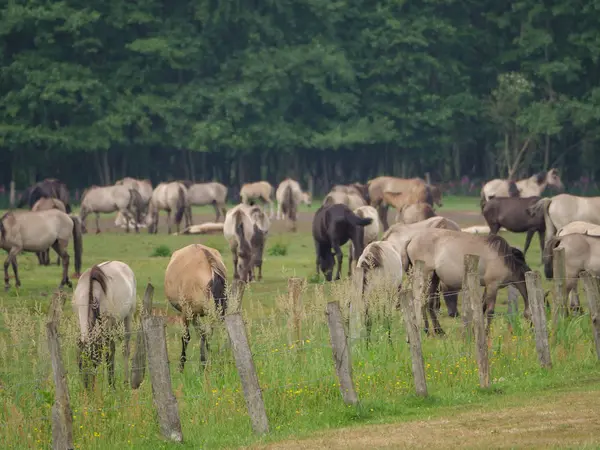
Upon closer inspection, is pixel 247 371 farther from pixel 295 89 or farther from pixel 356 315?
pixel 295 89

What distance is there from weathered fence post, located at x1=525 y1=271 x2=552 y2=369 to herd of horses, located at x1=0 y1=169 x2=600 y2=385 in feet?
4.70

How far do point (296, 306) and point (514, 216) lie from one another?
1913 centimetres

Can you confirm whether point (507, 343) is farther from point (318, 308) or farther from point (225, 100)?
point (225, 100)

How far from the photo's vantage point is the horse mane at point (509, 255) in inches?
872

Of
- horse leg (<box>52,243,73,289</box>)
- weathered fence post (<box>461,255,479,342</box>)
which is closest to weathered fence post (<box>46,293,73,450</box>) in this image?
weathered fence post (<box>461,255,479,342</box>)

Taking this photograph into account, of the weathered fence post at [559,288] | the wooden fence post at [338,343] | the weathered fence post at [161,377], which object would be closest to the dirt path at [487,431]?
the wooden fence post at [338,343]

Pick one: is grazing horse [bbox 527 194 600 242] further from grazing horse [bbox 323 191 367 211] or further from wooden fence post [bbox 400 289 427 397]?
wooden fence post [bbox 400 289 427 397]

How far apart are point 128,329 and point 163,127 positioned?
59.1 m

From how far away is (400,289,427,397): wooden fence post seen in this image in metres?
16.2

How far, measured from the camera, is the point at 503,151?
78.9 metres

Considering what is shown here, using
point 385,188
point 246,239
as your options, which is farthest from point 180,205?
point 246,239

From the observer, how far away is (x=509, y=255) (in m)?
22.1

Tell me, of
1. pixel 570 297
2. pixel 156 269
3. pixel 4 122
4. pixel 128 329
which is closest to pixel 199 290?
pixel 128 329

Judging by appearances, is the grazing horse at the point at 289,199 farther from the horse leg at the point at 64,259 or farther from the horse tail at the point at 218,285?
the horse tail at the point at 218,285
